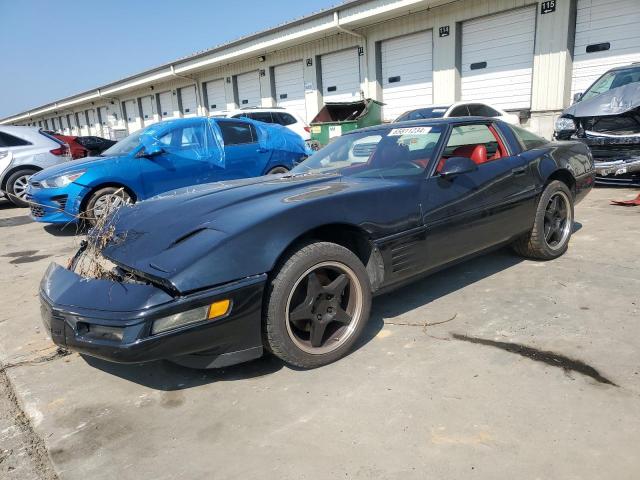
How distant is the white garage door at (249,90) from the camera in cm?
1992

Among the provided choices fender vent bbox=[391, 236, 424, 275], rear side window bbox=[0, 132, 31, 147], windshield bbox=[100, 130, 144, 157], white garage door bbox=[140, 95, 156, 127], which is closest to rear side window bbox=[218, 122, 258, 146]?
windshield bbox=[100, 130, 144, 157]

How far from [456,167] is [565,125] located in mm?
5463

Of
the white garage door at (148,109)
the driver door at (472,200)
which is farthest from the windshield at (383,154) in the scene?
the white garage door at (148,109)

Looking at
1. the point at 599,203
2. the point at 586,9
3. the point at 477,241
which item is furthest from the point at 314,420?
the point at 586,9

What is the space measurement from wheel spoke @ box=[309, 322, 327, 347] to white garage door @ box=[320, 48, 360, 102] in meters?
Result: 14.1

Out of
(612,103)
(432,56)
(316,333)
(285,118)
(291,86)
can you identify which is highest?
(432,56)

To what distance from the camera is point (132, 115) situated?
31484 millimetres

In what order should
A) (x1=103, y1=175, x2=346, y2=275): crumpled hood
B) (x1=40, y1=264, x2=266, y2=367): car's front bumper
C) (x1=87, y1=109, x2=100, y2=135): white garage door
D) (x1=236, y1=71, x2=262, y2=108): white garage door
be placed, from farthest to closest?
(x1=87, y1=109, x2=100, y2=135): white garage door < (x1=236, y1=71, x2=262, y2=108): white garage door < (x1=103, y1=175, x2=346, y2=275): crumpled hood < (x1=40, y1=264, x2=266, y2=367): car's front bumper

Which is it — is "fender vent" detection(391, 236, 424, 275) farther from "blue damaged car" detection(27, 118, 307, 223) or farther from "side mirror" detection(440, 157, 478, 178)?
"blue damaged car" detection(27, 118, 307, 223)

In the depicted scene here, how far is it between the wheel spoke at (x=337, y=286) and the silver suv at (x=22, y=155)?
866cm

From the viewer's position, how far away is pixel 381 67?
15008 millimetres

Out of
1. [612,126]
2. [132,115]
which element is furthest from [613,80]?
[132,115]

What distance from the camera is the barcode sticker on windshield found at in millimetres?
3613

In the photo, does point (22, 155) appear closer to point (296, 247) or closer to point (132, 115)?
point (296, 247)
